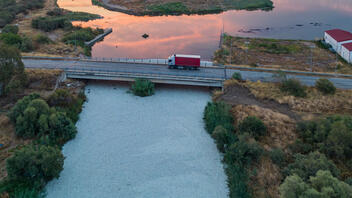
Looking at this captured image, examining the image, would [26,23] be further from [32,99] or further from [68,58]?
[32,99]

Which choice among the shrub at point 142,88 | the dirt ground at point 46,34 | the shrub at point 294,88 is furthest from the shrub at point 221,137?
the dirt ground at point 46,34

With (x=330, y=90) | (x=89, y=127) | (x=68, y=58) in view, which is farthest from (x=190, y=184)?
(x=68, y=58)

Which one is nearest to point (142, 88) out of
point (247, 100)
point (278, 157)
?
point (247, 100)

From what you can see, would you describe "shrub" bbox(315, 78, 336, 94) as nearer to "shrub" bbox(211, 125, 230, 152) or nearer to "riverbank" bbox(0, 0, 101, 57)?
"shrub" bbox(211, 125, 230, 152)

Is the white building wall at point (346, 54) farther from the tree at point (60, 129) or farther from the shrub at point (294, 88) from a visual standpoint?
the tree at point (60, 129)

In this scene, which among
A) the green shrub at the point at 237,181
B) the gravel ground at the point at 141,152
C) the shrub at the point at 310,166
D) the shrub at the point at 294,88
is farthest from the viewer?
the shrub at the point at 294,88

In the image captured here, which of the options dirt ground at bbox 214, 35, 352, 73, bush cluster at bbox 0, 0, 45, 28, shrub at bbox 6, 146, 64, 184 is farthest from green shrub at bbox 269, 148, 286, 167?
bush cluster at bbox 0, 0, 45, 28
